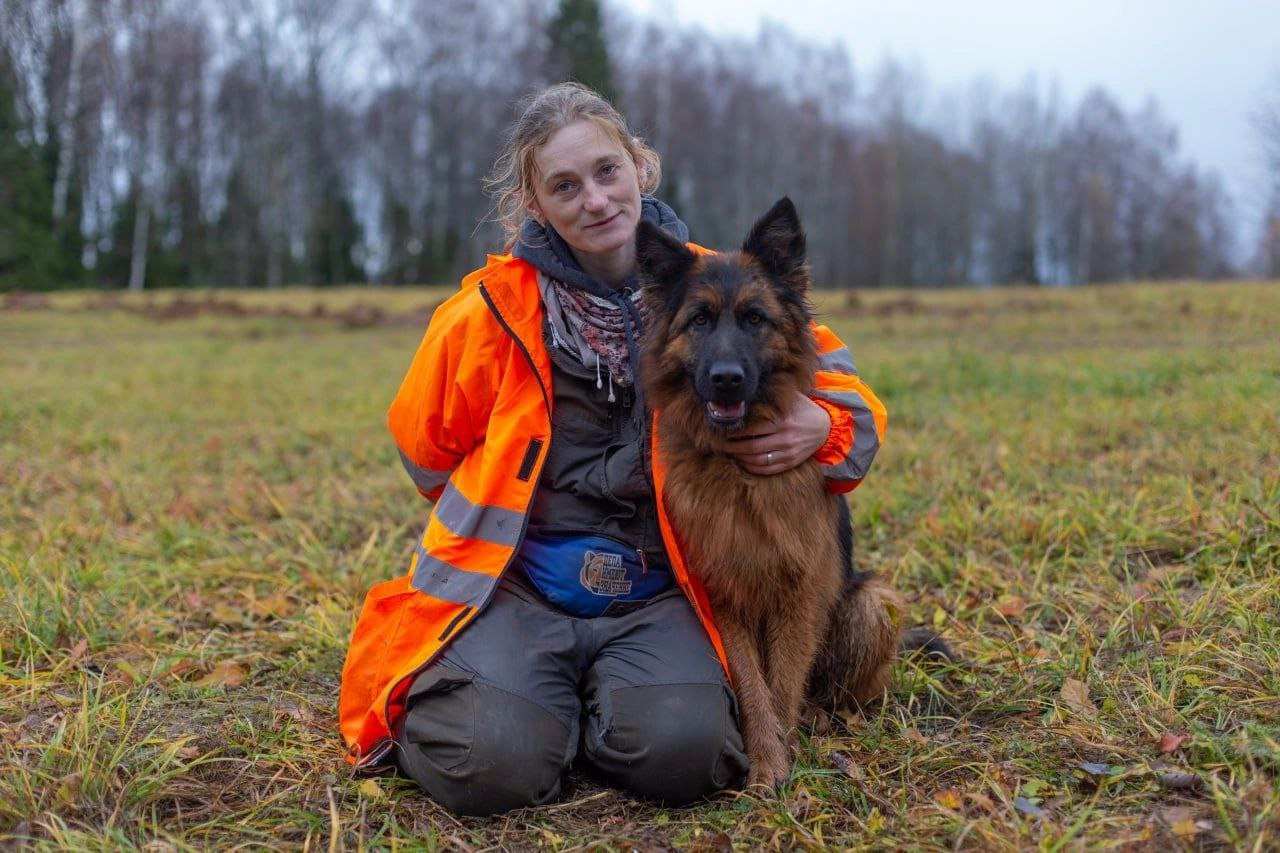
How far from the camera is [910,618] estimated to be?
4.18 m

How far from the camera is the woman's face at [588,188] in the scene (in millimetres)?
3158

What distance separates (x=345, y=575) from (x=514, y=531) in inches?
86.8

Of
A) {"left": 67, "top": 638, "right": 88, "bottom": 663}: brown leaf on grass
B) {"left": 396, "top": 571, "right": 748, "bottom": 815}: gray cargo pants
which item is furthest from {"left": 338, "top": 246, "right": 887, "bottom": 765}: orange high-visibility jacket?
{"left": 67, "top": 638, "right": 88, "bottom": 663}: brown leaf on grass

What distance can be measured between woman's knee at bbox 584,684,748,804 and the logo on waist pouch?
14.6 inches

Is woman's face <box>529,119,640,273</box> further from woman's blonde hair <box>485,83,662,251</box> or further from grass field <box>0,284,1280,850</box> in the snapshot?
grass field <box>0,284,1280,850</box>

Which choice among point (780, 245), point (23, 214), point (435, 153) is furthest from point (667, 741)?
point (435, 153)

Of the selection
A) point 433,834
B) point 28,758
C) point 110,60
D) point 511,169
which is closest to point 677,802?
point 433,834

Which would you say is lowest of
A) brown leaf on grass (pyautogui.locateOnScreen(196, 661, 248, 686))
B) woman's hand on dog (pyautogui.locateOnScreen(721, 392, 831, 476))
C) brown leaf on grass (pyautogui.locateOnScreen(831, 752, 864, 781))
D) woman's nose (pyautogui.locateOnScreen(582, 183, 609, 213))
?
brown leaf on grass (pyautogui.locateOnScreen(196, 661, 248, 686))

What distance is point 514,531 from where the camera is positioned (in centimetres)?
303

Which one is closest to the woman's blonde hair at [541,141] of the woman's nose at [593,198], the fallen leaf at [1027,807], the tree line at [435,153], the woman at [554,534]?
the woman at [554,534]

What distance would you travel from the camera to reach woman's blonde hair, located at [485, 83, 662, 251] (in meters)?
3.22

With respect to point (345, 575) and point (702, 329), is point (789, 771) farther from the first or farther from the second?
point (345, 575)

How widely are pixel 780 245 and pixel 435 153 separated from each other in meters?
38.9

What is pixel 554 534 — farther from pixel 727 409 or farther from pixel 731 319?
pixel 731 319
